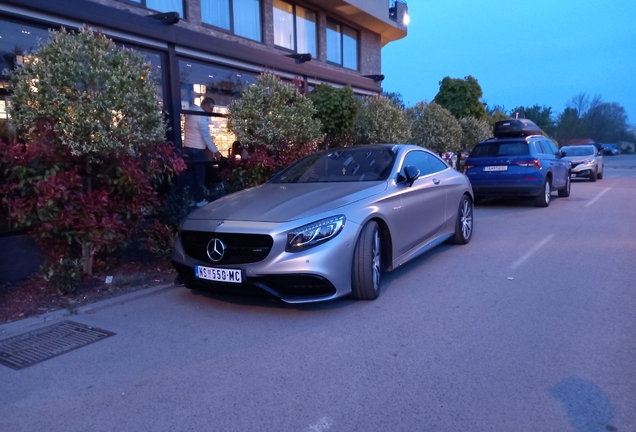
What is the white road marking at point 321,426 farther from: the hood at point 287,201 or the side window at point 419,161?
the side window at point 419,161

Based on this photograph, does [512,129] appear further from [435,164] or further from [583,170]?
[435,164]

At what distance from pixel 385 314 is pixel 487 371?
1407 millimetres

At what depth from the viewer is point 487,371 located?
12.5 ft

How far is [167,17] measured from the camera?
891 cm

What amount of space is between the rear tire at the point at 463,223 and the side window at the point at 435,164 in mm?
590

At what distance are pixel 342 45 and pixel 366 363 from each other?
1423 centimetres

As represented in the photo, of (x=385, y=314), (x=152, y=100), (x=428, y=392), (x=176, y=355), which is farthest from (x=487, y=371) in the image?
(x=152, y=100)

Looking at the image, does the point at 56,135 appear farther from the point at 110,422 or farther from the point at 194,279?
the point at 110,422

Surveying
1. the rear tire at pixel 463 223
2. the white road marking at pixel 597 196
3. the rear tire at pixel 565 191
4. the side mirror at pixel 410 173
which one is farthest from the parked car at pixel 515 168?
the side mirror at pixel 410 173

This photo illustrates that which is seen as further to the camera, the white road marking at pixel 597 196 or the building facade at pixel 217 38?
the white road marking at pixel 597 196

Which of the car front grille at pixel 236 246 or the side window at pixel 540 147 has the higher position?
the side window at pixel 540 147

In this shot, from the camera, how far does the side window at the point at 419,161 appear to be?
6.82 m

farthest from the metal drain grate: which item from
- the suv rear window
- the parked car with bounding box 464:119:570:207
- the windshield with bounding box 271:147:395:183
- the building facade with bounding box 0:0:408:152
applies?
the suv rear window

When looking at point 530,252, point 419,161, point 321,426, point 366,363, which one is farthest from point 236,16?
A: point 321,426
